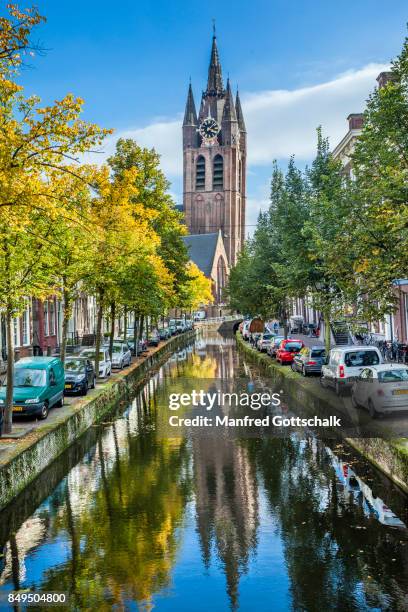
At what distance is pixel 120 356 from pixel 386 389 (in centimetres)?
2259

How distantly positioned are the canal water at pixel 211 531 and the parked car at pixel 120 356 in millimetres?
19862

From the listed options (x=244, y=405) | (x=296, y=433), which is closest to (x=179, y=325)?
(x=244, y=405)

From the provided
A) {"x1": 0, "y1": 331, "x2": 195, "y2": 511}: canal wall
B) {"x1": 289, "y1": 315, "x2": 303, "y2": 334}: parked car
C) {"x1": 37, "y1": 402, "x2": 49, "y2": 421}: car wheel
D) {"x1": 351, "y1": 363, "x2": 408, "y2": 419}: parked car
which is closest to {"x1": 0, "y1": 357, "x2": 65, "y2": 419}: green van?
{"x1": 37, "y1": 402, "x2": 49, "y2": 421}: car wheel

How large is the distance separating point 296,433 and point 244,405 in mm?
6160

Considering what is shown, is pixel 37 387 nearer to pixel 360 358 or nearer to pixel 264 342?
→ pixel 360 358

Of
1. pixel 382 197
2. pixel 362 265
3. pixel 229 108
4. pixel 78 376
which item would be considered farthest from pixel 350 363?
pixel 229 108

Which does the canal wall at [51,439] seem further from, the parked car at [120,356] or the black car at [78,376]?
the parked car at [120,356]

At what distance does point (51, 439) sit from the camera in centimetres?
1698

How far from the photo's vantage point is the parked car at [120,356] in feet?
127

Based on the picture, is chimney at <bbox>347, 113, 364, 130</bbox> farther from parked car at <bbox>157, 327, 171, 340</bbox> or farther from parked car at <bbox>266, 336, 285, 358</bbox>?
parked car at <bbox>157, 327, 171, 340</bbox>

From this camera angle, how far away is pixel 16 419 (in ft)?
66.4

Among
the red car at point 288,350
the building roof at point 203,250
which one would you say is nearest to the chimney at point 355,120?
the red car at point 288,350

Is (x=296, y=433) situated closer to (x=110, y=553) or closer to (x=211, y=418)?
(x=211, y=418)

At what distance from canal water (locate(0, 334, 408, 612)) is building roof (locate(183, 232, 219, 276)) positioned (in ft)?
414
